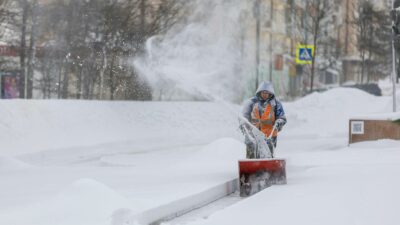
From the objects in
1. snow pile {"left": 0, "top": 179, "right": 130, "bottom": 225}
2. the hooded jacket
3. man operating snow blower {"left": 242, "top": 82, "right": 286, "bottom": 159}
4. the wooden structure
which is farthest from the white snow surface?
the hooded jacket

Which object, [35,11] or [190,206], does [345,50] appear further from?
[190,206]

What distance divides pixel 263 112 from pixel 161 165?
3.80 meters

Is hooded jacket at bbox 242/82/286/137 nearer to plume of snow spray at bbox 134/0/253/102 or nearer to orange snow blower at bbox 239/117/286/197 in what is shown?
orange snow blower at bbox 239/117/286/197

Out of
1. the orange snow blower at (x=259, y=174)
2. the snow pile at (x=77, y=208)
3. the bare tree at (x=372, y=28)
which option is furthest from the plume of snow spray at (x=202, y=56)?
the bare tree at (x=372, y=28)

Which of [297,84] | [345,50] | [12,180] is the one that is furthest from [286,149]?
[345,50]

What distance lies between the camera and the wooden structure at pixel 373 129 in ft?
51.8

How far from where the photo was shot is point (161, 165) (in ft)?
45.7

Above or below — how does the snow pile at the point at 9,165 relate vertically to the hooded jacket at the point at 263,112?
below

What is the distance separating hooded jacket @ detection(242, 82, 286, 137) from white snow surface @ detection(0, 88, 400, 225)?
0.92m

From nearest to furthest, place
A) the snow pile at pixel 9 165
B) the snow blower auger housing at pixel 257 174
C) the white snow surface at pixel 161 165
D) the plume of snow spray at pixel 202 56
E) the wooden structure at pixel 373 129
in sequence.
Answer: the white snow surface at pixel 161 165 < the snow blower auger housing at pixel 257 174 < the snow pile at pixel 9 165 < the wooden structure at pixel 373 129 < the plume of snow spray at pixel 202 56

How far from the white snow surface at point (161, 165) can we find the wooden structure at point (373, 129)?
23cm

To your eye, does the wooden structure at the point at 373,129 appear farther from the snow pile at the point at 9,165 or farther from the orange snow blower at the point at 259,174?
the snow pile at the point at 9,165

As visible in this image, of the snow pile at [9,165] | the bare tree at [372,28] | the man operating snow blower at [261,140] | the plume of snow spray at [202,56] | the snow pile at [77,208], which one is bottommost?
the snow pile at [9,165]

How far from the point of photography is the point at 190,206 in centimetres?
877
